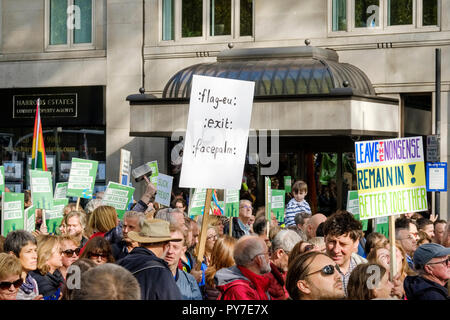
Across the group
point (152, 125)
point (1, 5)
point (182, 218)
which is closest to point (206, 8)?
point (152, 125)

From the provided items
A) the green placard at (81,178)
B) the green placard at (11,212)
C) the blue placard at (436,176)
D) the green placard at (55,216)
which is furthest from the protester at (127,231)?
the blue placard at (436,176)

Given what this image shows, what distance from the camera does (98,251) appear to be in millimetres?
7766

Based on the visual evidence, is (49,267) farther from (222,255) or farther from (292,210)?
(292,210)

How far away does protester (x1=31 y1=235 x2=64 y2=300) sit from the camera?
305 inches

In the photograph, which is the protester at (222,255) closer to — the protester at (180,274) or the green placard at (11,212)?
the protester at (180,274)

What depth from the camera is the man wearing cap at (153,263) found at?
590 cm

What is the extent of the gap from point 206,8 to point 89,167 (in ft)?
29.1

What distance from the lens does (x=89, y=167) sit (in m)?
14.9

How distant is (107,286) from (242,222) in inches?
344

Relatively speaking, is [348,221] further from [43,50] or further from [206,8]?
[43,50]

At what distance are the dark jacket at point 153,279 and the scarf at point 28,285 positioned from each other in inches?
50.7

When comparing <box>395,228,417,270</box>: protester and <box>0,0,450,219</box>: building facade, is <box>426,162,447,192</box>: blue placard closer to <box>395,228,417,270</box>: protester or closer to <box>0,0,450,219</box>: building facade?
<box>0,0,450,219</box>: building facade

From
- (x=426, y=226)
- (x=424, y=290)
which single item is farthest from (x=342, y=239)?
(x=426, y=226)

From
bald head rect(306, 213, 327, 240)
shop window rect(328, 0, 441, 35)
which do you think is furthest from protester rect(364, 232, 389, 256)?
shop window rect(328, 0, 441, 35)
